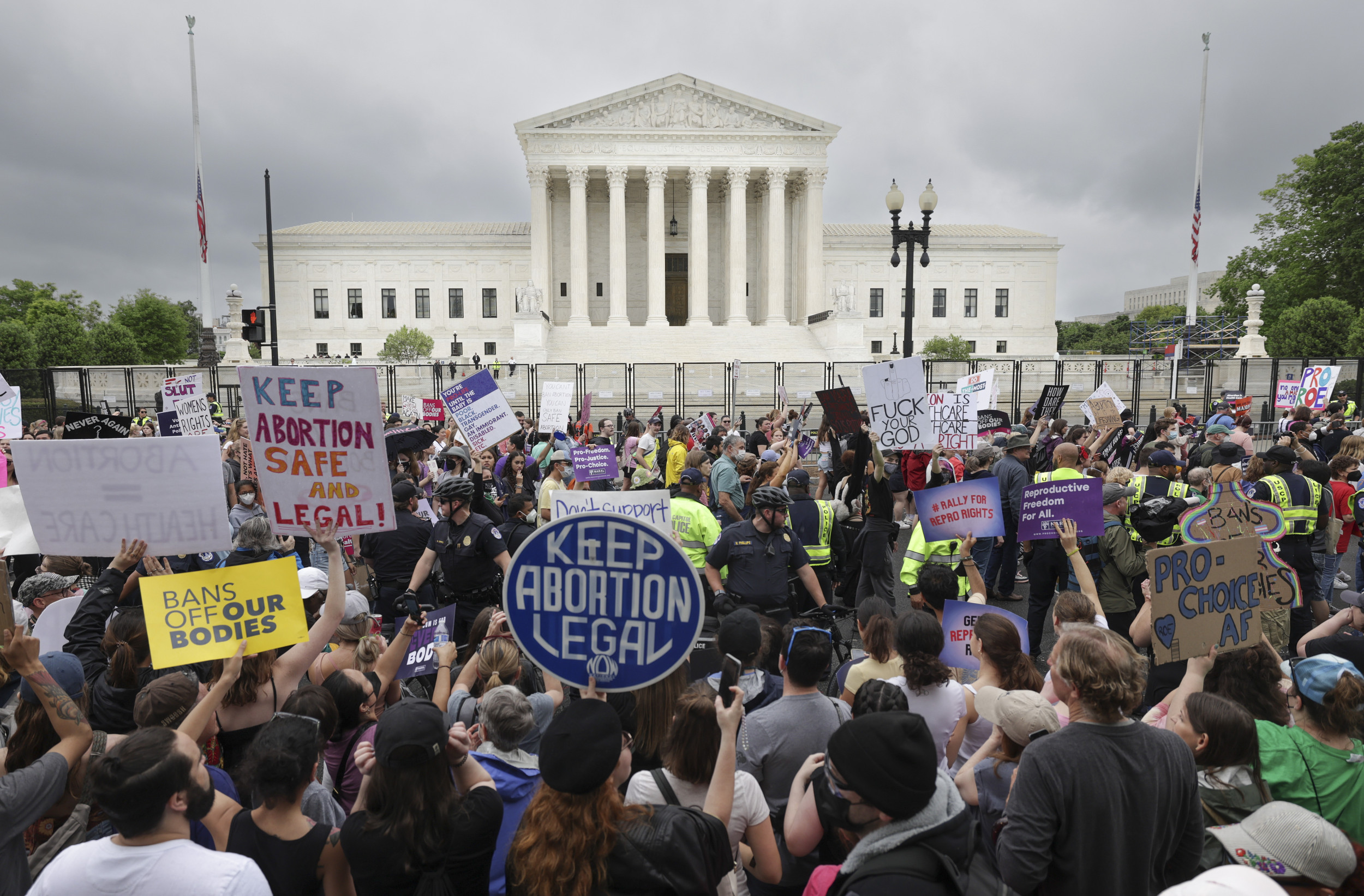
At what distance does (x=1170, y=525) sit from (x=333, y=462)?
5.70 meters

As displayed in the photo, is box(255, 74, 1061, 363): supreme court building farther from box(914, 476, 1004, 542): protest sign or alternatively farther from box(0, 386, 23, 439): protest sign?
box(914, 476, 1004, 542): protest sign

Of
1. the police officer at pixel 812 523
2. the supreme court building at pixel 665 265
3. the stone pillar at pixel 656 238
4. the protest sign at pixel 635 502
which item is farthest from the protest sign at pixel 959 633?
the stone pillar at pixel 656 238

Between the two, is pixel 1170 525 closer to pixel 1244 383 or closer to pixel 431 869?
pixel 431 869

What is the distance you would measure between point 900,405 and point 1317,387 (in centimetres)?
1345

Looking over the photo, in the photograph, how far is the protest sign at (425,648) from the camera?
451cm

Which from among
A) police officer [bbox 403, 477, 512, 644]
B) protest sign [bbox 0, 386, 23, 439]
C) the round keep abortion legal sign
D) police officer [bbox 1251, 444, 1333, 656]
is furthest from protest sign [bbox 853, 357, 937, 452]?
protest sign [bbox 0, 386, 23, 439]

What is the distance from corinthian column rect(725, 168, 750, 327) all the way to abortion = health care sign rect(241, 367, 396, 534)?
47.4m

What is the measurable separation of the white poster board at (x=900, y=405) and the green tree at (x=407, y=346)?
4419 cm

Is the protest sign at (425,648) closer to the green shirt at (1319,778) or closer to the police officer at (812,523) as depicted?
the police officer at (812,523)

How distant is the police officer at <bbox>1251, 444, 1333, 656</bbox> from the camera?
719 cm

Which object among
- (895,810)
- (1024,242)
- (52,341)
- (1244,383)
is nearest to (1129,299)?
(1024,242)

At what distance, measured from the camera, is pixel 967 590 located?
7.02 meters

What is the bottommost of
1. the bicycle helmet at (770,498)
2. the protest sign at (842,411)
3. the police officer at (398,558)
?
the police officer at (398,558)

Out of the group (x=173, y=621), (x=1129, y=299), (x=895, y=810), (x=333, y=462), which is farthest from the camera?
(x=1129, y=299)
